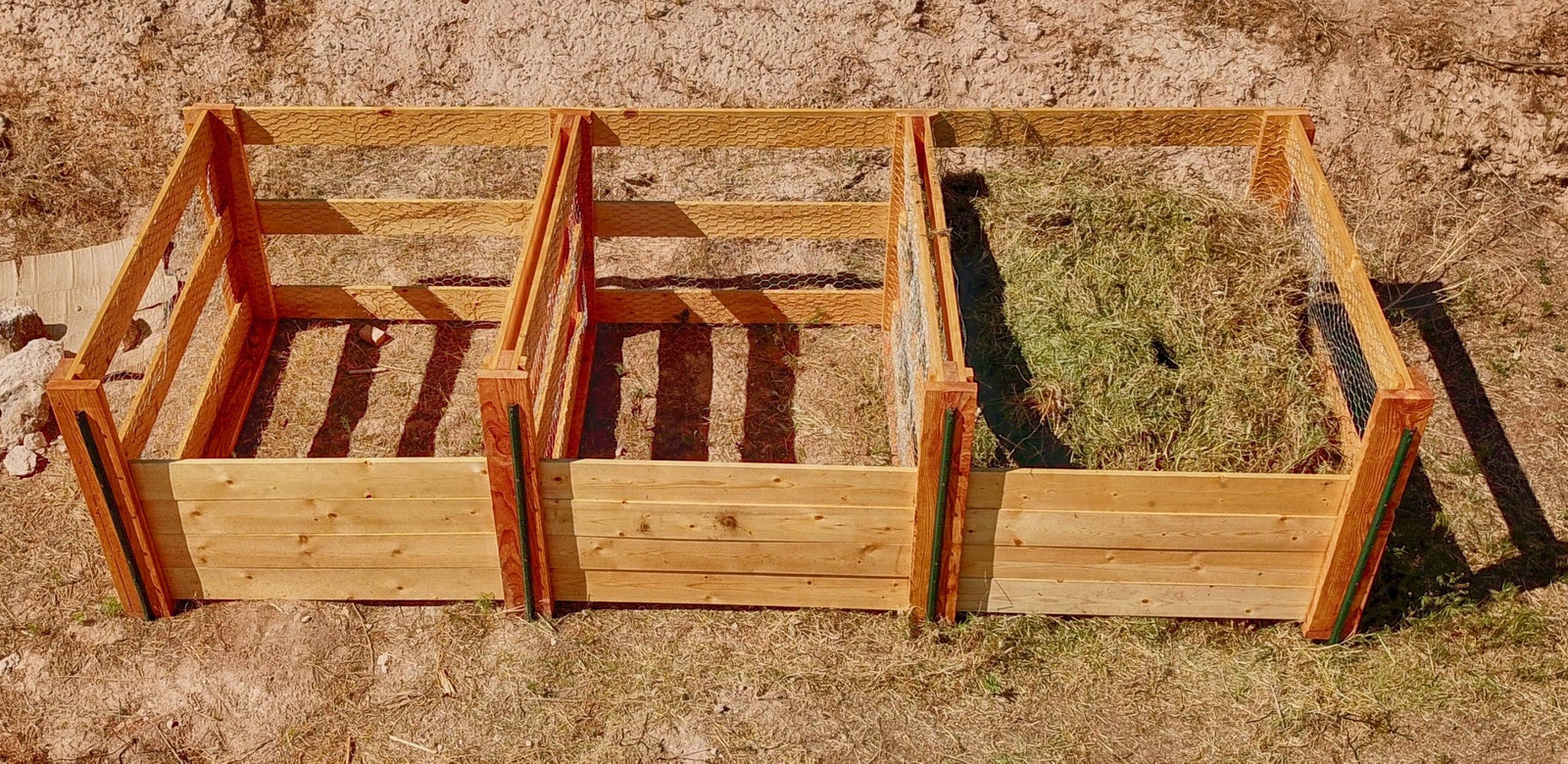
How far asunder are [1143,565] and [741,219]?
147 inches

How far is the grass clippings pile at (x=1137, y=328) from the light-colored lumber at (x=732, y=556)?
0.85 meters

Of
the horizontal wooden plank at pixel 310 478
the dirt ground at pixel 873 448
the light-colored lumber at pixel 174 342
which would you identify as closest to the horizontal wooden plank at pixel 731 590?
the dirt ground at pixel 873 448

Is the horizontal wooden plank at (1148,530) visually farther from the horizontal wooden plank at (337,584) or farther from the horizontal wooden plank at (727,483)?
the horizontal wooden plank at (337,584)

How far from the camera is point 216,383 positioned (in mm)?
8477

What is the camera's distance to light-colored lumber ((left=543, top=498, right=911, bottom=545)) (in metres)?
6.54

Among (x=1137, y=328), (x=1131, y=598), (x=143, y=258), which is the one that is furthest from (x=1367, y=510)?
(x=143, y=258)

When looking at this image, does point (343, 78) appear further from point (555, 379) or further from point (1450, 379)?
point (1450, 379)

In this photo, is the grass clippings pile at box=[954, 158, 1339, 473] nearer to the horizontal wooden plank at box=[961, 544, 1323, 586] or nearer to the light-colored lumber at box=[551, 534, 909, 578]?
the horizontal wooden plank at box=[961, 544, 1323, 586]

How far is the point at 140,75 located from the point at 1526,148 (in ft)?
36.6

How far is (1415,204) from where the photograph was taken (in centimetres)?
1034

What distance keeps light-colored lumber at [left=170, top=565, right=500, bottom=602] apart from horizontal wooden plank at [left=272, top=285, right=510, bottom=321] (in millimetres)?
2866

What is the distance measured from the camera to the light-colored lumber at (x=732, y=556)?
671cm

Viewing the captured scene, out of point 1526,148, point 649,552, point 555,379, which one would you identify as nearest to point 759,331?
point 555,379

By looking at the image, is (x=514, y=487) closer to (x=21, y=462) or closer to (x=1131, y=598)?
(x=1131, y=598)
